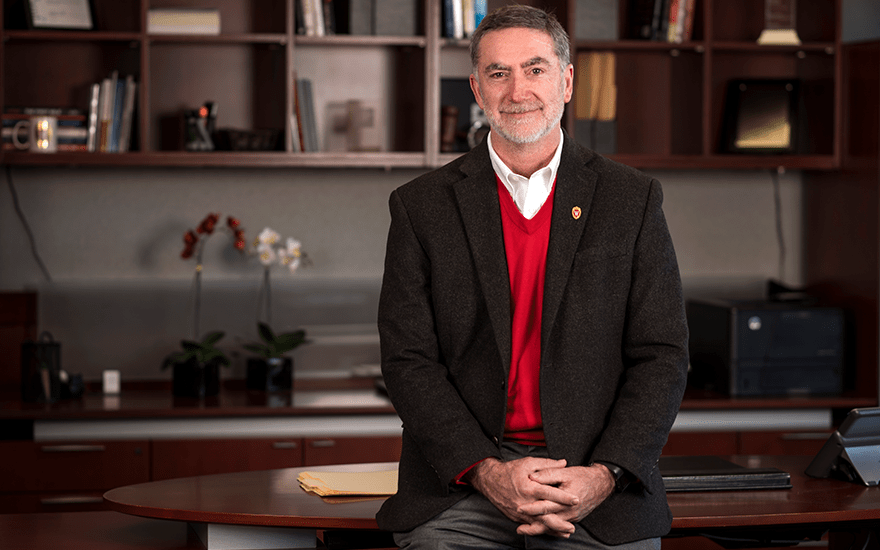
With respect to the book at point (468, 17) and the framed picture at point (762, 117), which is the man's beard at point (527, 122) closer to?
the book at point (468, 17)

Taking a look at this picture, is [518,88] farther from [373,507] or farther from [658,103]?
[658,103]

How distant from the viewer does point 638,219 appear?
176cm

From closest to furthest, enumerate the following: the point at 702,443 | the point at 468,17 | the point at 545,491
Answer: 1. the point at 545,491
2. the point at 702,443
3. the point at 468,17

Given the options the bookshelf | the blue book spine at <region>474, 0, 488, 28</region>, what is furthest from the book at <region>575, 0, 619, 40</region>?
the blue book spine at <region>474, 0, 488, 28</region>

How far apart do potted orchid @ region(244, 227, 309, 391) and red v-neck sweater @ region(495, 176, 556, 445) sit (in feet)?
6.58

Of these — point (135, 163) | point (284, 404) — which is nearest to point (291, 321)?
point (284, 404)

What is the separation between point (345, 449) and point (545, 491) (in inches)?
71.2

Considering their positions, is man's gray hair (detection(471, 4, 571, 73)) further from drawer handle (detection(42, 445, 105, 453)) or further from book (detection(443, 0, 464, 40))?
drawer handle (detection(42, 445, 105, 453))

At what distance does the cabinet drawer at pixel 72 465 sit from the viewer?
10.5ft

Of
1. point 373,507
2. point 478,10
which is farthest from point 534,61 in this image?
point 478,10

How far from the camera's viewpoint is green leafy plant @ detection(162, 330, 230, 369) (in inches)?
139

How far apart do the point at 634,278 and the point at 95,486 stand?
2255 mm

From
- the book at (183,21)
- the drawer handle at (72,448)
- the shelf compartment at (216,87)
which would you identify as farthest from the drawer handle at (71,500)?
the book at (183,21)

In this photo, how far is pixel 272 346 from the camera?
12.0 feet
